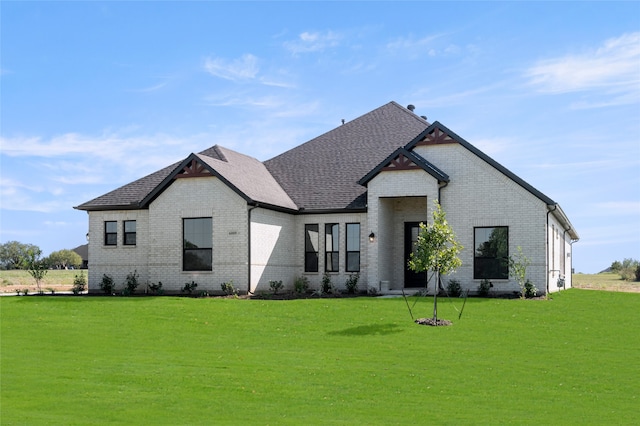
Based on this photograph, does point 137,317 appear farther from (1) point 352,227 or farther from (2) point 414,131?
(2) point 414,131

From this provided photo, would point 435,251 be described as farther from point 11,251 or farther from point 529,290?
point 11,251

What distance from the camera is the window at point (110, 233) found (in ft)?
113

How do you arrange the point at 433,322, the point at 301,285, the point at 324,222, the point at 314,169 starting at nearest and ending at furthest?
1. the point at 433,322
2. the point at 301,285
3. the point at 324,222
4. the point at 314,169

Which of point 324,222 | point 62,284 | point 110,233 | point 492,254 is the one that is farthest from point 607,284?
point 62,284

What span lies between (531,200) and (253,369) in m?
17.7

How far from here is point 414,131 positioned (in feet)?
123

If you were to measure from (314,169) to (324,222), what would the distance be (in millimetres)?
4556

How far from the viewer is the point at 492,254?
30438 mm

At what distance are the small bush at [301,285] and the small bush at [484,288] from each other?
8.02 m

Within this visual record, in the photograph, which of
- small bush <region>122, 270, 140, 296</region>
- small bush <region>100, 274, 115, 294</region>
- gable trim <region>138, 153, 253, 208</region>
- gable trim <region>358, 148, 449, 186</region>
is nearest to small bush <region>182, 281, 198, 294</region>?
small bush <region>122, 270, 140, 296</region>

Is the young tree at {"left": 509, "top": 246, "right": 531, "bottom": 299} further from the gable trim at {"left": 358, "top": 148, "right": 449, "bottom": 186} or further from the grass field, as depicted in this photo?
the grass field

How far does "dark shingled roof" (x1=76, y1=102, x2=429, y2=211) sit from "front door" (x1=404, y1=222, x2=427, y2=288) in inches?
99.8

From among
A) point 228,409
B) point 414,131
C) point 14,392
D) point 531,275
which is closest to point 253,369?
point 228,409

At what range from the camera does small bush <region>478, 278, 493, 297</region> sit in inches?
1172
